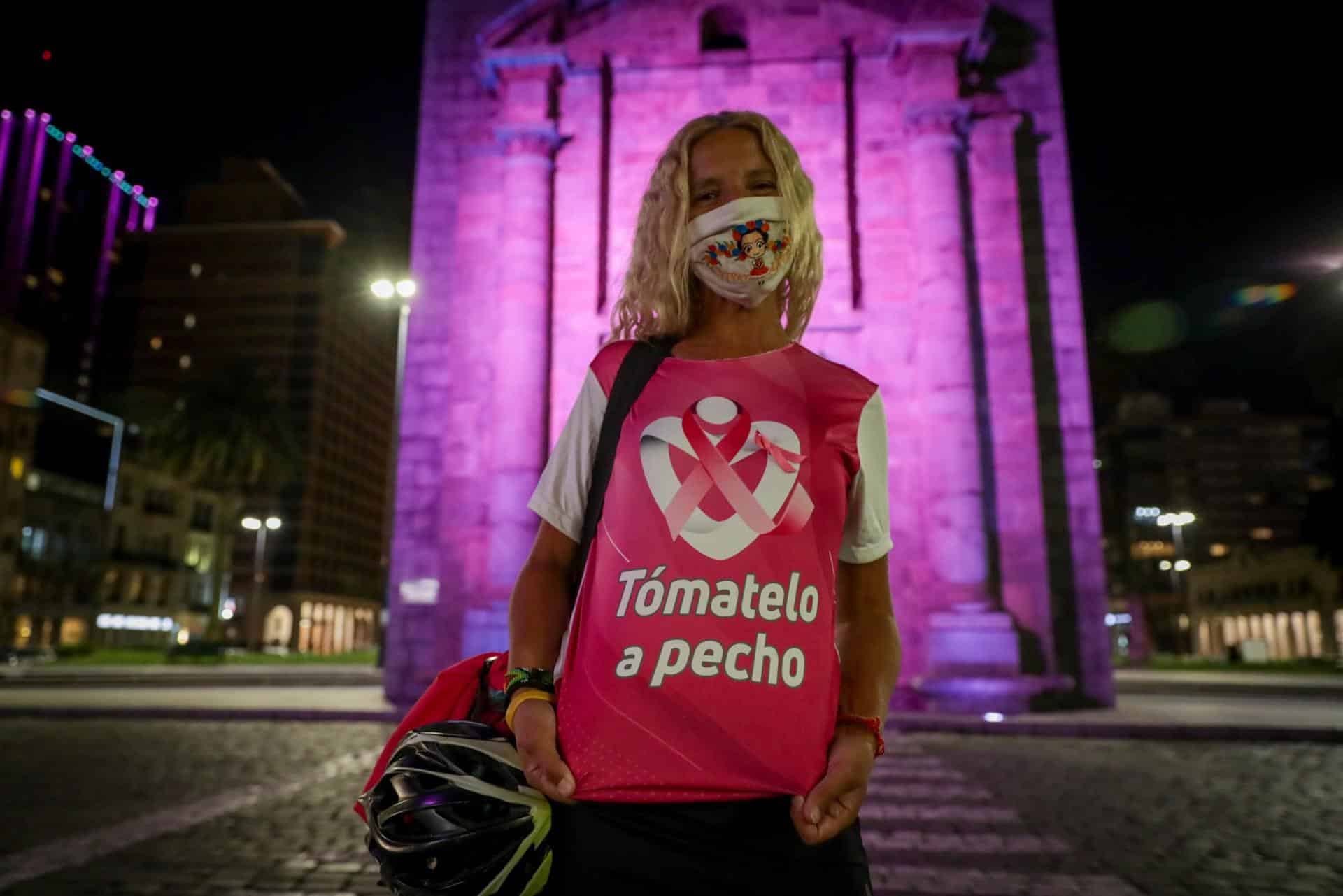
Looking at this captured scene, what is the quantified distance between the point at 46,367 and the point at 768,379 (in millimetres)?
115430

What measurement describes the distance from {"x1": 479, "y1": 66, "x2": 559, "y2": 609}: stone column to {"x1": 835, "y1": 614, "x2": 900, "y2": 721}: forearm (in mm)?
14188

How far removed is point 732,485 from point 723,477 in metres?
0.02

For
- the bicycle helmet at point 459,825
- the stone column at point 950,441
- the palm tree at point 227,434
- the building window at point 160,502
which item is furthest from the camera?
the building window at point 160,502

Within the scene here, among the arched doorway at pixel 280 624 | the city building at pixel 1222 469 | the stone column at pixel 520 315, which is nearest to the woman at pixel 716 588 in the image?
the stone column at pixel 520 315

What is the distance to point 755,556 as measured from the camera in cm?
153

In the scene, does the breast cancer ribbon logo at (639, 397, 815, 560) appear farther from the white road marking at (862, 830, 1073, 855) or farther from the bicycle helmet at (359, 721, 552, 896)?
the white road marking at (862, 830, 1073, 855)

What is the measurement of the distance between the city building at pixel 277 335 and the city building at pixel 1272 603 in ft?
270

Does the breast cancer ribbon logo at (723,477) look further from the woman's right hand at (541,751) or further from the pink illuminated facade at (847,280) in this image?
the pink illuminated facade at (847,280)

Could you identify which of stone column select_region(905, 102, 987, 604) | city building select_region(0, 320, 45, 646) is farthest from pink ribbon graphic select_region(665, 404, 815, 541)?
city building select_region(0, 320, 45, 646)

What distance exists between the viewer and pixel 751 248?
5.92 ft

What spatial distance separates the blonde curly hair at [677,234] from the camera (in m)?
1.81

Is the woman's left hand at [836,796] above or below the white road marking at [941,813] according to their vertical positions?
above

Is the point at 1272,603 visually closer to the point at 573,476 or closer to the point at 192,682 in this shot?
the point at 192,682

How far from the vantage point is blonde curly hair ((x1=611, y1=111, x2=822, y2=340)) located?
1808 mm
